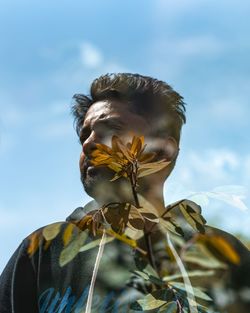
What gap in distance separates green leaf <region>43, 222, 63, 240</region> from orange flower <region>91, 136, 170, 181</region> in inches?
2.4

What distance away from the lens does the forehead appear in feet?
3.78

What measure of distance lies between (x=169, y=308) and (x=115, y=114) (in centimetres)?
74

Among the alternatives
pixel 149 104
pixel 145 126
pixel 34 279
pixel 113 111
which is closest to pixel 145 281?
pixel 145 126

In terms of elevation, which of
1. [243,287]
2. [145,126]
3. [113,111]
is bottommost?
[243,287]

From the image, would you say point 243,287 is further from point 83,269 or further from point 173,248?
point 83,269

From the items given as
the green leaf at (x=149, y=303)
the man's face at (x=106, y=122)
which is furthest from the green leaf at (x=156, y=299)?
the man's face at (x=106, y=122)

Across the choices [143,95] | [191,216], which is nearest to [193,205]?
[191,216]

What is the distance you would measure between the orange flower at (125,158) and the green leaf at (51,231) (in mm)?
60

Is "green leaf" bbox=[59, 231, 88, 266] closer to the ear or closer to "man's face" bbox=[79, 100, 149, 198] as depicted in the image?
the ear

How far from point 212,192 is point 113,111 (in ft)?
2.49

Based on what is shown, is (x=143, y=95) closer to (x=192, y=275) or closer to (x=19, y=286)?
(x=19, y=286)

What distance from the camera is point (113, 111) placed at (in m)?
1.28

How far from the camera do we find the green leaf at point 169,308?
51 cm

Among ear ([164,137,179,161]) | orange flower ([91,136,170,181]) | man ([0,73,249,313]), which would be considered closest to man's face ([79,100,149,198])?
man ([0,73,249,313])
